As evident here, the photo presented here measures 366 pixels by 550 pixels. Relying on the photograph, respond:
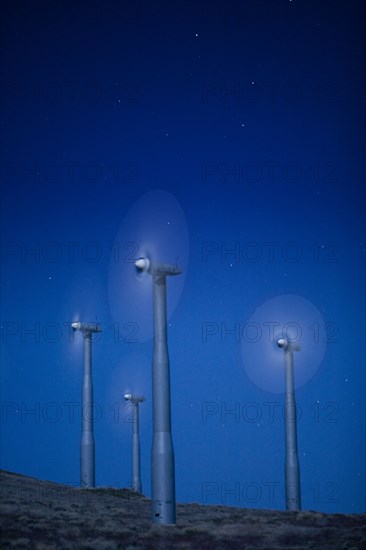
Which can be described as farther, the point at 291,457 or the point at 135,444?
the point at 135,444

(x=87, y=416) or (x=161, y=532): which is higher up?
(x=87, y=416)

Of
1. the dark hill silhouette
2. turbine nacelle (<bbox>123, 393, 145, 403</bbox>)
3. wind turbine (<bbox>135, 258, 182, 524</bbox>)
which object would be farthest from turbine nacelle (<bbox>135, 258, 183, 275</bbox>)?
turbine nacelle (<bbox>123, 393, 145, 403</bbox>)

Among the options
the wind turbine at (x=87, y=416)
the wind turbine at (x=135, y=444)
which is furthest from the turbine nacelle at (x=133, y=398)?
the wind turbine at (x=87, y=416)

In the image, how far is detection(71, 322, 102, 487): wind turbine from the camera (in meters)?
67.4

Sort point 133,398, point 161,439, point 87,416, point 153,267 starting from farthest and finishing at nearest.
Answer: point 133,398
point 87,416
point 153,267
point 161,439

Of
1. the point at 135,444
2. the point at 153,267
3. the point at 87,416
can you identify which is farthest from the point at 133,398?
the point at 153,267

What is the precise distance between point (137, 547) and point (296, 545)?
6.96m

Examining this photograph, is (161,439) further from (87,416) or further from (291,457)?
(87,416)

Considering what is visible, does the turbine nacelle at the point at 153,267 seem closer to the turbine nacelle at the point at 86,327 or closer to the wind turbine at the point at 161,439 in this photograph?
the wind turbine at the point at 161,439

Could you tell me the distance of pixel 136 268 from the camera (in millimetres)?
37188

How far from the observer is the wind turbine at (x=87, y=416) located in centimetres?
6744

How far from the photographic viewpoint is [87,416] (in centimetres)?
6838

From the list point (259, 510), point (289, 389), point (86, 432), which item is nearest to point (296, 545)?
point (259, 510)

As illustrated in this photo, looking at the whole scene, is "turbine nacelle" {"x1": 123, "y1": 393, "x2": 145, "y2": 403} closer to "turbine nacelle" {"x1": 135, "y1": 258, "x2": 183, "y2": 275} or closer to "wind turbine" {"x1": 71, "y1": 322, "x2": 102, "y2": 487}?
"wind turbine" {"x1": 71, "y1": 322, "x2": 102, "y2": 487}
